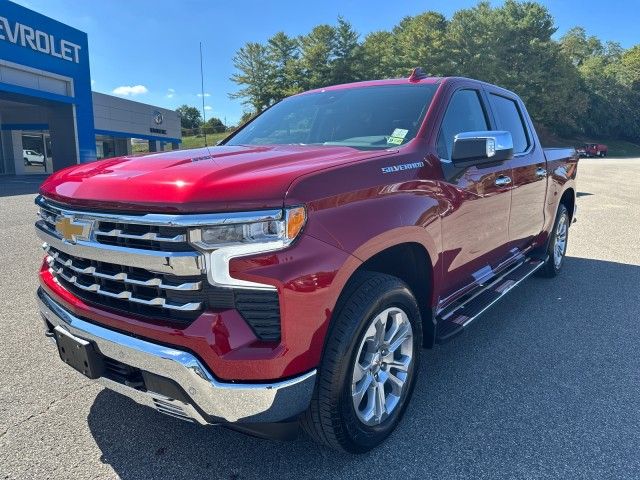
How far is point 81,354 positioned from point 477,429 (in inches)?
80.5

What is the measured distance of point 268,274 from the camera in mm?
1872

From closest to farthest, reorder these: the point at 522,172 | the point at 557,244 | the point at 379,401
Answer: the point at 379,401
the point at 522,172
the point at 557,244

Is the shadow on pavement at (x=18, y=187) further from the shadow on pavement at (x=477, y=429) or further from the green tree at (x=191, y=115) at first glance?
the green tree at (x=191, y=115)

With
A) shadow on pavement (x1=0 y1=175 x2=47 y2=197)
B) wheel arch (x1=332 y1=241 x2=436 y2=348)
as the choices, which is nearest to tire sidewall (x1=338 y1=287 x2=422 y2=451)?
wheel arch (x1=332 y1=241 x2=436 y2=348)

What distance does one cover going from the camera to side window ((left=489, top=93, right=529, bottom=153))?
13.6 feet

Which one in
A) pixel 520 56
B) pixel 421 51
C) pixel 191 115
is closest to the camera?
pixel 421 51

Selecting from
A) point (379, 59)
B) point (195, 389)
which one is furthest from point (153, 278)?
point (379, 59)

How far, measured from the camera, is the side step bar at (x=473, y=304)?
2.97 metres

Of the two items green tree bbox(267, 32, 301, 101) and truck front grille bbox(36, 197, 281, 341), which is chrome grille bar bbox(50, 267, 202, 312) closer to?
truck front grille bbox(36, 197, 281, 341)

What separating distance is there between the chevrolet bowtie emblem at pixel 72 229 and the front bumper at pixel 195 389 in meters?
0.43

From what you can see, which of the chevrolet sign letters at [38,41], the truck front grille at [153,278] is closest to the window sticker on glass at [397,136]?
the truck front grille at [153,278]

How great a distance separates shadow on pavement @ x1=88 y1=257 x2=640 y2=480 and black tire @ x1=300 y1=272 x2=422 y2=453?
187mm

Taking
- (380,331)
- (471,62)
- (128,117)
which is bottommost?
(380,331)

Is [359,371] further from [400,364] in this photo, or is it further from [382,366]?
[400,364]
